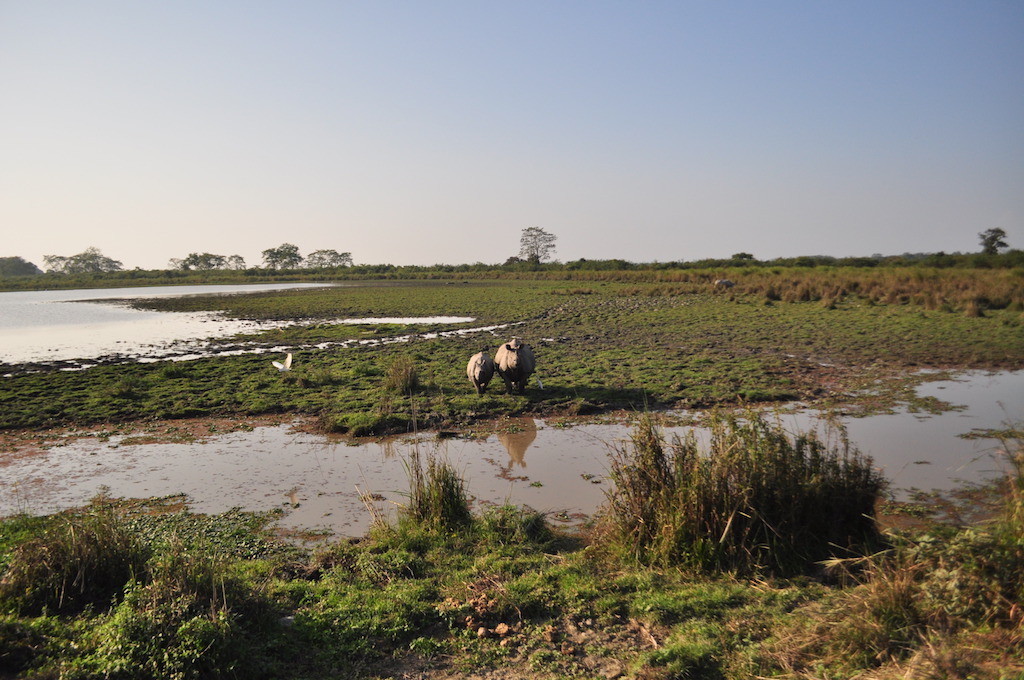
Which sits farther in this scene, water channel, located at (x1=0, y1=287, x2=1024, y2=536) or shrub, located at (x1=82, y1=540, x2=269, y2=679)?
water channel, located at (x1=0, y1=287, x2=1024, y2=536)

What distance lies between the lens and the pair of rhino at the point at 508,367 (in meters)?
12.5

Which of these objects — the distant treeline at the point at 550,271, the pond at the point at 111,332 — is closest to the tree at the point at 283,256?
the distant treeline at the point at 550,271

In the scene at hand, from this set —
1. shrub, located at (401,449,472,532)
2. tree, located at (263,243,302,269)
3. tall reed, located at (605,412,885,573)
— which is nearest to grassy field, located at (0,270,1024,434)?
shrub, located at (401,449,472,532)

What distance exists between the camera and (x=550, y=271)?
76688 mm

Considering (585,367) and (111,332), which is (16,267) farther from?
(585,367)

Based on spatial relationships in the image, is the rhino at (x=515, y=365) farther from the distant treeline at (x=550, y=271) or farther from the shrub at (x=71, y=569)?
the distant treeline at (x=550, y=271)

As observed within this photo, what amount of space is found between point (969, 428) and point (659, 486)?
7558mm

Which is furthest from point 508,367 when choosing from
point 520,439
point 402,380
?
point 520,439

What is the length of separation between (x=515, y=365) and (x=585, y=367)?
332 centimetres

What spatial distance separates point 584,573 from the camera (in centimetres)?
525

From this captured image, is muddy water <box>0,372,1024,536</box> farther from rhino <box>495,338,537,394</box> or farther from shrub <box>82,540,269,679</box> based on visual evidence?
shrub <box>82,540,269,679</box>

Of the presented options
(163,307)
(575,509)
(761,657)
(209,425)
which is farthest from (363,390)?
(163,307)

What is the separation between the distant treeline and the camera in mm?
45075

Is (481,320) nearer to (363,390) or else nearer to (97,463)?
(363,390)
